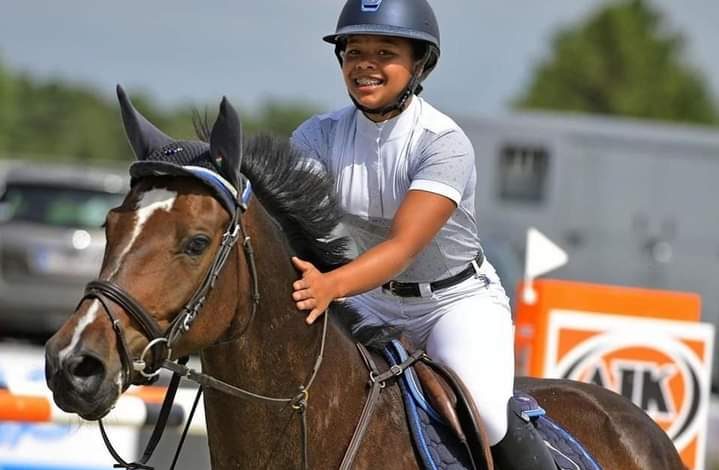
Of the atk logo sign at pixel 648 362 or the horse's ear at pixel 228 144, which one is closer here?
the horse's ear at pixel 228 144

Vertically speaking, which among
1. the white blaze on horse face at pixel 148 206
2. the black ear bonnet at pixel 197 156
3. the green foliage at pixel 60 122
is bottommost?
the green foliage at pixel 60 122

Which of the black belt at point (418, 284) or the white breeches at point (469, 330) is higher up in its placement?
the black belt at point (418, 284)

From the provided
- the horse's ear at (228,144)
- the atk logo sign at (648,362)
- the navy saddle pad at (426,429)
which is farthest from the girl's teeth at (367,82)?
the atk logo sign at (648,362)

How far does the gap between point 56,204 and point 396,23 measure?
13.3m

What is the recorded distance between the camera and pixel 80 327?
3814 millimetres

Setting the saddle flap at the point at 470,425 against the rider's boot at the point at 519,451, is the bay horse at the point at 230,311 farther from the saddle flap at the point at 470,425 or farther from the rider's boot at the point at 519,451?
the rider's boot at the point at 519,451

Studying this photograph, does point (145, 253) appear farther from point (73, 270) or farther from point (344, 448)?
point (73, 270)

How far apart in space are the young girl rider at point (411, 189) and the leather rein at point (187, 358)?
0.68 ft

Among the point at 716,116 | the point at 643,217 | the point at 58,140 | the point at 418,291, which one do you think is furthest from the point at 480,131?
the point at 58,140

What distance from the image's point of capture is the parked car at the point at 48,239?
668 inches

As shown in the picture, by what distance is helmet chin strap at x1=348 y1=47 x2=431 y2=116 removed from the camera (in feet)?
15.8

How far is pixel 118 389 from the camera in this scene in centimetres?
383

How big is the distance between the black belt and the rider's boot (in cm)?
51

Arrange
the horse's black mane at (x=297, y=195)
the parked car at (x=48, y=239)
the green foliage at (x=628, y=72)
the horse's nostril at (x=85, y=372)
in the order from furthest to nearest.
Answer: the green foliage at (x=628, y=72), the parked car at (x=48, y=239), the horse's black mane at (x=297, y=195), the horse's nostril at (x=85, y=372)
